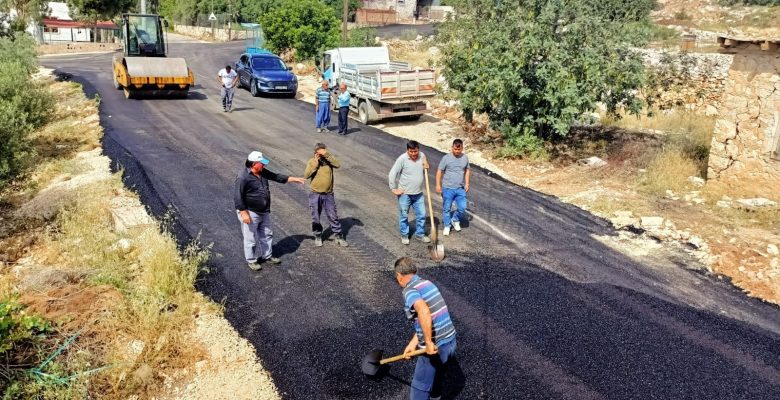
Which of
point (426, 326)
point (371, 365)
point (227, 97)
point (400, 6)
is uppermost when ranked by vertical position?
point (400, 6)

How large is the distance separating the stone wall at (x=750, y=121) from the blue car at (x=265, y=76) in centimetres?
1618

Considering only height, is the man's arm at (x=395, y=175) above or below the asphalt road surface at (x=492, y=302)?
above

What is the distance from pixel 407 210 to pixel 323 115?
9094mm

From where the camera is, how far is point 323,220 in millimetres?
10070

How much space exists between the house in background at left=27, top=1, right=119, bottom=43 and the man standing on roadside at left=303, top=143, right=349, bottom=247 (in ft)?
177

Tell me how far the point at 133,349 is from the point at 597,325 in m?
5.46

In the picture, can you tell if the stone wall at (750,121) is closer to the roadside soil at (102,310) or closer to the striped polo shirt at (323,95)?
the striped polo shirt at (323,95)

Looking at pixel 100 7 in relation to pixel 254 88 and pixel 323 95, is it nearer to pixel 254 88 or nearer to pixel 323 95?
pixel 254 88

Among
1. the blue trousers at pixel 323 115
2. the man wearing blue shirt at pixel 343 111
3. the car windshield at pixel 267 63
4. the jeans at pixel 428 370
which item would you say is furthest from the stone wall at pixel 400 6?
the jeans at pixel 428 370

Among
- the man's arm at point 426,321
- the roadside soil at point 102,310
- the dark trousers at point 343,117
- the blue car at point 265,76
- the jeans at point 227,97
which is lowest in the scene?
the roadside soil at point 102,310

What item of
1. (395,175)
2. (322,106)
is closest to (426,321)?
Answer: (395,175)

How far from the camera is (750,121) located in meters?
11.5

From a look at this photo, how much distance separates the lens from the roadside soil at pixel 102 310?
18.8 feet

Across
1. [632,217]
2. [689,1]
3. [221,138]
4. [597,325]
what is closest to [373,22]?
[689,1]
